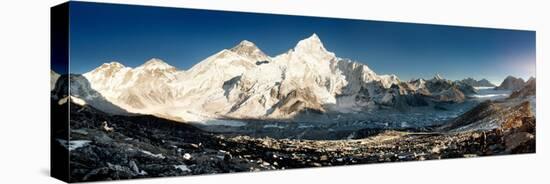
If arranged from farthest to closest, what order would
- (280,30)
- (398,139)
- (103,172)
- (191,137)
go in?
(398,139) < (280,30) < (191,137) < (103,172)

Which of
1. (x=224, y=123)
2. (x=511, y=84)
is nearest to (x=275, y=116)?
(x=224, y=123)

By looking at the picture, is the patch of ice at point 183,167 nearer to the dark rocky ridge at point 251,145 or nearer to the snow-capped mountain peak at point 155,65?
the dark rocky ridge at point 251,145

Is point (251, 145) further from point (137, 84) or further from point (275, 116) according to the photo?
point (137, 84)

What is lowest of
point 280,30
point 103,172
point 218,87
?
point 103,172

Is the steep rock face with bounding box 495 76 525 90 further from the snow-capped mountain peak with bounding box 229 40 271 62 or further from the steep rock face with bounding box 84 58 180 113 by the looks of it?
the steep rock face with bounding box 84 58 180 113

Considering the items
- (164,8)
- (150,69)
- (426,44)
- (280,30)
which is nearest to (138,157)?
(150,69)

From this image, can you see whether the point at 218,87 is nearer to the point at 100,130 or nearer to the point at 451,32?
the point at 100,130

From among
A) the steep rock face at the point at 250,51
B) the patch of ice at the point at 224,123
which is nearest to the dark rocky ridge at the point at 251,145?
the patch of ice at the point at 224,123
